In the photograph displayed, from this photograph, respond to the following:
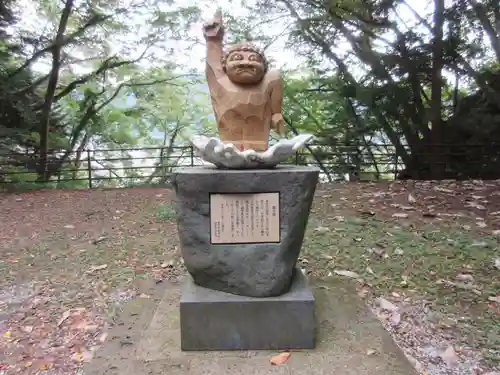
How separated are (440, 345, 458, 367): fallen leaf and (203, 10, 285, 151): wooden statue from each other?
1961 mm

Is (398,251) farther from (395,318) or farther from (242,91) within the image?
(242,91)

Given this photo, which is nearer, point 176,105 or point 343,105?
point 343,105

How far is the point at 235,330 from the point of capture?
2.95m

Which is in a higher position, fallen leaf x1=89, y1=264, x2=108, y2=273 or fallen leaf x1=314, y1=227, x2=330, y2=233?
fallen leaf x1=314, y1=227, x2=330, y2=233

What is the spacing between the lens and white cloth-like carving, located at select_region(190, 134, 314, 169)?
2.89m

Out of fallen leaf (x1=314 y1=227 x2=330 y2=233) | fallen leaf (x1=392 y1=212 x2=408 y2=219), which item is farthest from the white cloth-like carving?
fallen leaf (x1=392 y1=212 x2=408 y2=219)

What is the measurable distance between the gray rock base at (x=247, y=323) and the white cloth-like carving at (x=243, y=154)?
0.95 m

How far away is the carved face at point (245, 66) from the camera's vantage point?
3115mm

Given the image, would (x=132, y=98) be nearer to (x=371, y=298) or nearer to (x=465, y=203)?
(x=465, y=203)

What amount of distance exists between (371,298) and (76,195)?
251 inches

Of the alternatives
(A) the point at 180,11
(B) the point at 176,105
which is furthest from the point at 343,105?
(B) the point at 176,105

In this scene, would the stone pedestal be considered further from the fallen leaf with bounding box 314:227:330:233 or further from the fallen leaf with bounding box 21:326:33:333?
the fallen leaf with bounding box 314:227:330:233

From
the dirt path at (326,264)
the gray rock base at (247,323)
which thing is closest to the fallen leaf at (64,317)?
the dirt path at (326,264)

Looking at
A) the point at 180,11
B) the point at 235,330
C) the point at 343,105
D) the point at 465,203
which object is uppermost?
the point at 180,11
